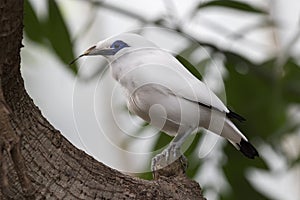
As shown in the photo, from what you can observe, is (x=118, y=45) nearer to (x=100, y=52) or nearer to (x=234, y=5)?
(x=100, y=52)

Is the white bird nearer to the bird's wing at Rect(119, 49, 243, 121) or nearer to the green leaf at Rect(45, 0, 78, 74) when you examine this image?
→ the bird's wing at Rect(119, 49, 243, 121)

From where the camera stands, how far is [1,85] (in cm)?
73

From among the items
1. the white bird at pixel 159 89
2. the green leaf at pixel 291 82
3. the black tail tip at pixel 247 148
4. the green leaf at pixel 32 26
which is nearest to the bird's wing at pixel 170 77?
the white bird at pixel 159 89

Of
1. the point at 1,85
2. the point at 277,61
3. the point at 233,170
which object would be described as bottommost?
the point at 233,170

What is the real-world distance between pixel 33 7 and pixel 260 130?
49cm

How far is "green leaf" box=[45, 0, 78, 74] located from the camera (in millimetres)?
1442

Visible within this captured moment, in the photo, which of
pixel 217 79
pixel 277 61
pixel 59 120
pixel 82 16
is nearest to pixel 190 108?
pixel 217 79

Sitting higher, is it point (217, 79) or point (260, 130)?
point (217, 79)

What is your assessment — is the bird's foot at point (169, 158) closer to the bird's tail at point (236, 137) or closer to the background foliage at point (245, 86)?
the bird's tail at point (236, 137)

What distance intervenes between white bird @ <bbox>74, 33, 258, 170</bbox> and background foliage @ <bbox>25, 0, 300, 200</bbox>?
59 cm

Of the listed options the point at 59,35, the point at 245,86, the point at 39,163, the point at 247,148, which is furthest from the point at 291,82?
the point at 39,163

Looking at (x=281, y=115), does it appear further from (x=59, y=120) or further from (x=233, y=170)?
(x=59, y=120)

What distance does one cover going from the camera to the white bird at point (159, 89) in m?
0.84

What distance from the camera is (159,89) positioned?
86 cm
